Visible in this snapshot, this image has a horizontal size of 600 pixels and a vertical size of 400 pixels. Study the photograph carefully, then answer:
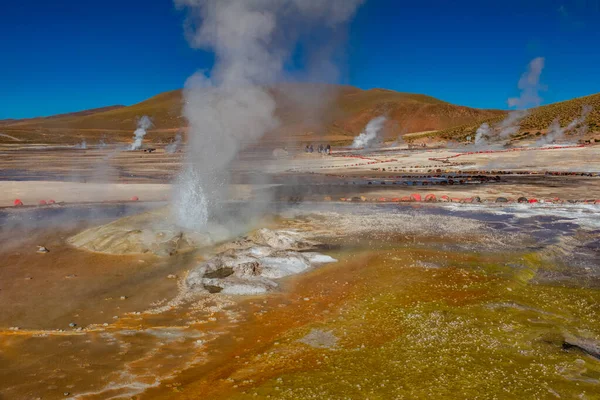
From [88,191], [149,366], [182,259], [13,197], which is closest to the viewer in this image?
[149,366]

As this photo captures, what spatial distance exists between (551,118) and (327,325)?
71314 millimetres

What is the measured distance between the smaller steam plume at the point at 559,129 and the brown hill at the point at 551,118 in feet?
1.93

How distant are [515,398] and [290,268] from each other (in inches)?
229

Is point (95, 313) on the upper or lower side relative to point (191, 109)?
lower

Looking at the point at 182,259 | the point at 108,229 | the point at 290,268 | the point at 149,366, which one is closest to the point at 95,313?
the point at 149,366

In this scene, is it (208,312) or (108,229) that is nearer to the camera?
(208,312)

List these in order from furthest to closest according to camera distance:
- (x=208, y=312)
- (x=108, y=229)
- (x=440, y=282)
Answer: (x=108, y=229)
(x=440, y=282)
(x=208, y=312)

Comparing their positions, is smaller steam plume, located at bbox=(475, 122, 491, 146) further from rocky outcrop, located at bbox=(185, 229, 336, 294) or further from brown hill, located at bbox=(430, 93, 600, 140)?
rocky outcrop, located at bbox=(185, 229, 336, 294)

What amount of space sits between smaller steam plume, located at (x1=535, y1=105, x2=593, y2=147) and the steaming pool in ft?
151

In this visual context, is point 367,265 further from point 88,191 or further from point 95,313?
point 88,191

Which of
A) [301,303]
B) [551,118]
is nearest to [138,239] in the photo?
[301,303]

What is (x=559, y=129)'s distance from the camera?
2227 inches

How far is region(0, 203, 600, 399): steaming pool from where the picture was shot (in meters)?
5.16

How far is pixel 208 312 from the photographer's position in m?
7.64
